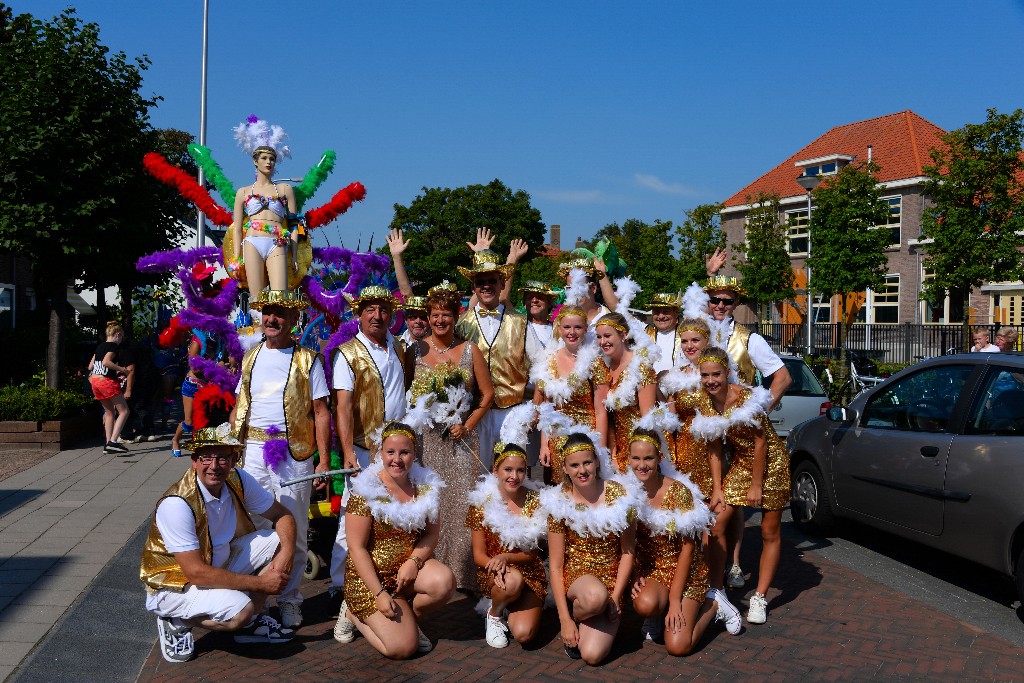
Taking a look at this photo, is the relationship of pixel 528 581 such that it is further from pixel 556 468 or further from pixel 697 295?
pixel 697 295

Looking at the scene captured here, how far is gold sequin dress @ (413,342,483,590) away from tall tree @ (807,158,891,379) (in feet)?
79.5

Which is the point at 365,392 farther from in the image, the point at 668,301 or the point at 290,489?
the point at 668,301

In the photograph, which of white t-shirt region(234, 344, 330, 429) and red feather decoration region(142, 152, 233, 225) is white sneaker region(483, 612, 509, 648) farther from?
red feather decoration region(142, 152, 233, 225)

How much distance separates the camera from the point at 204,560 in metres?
4.69

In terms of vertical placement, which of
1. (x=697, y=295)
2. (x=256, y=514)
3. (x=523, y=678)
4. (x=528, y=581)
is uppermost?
(x=697, y=295)

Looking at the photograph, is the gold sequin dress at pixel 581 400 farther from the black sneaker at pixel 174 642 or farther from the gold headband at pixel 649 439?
the black sneaker at pixel 174 642

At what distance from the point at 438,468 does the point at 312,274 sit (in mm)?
2472

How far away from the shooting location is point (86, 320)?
31172 mm

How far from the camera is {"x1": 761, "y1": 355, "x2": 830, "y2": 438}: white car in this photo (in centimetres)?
1092

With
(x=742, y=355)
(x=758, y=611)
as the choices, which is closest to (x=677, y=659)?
(x=758, y=611)

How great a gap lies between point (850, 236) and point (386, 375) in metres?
24.7

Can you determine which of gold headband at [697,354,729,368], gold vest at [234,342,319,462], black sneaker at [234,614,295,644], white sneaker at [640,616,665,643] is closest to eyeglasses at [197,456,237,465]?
gold vest at [234,342,319,462]

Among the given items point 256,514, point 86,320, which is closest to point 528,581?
point 256,514

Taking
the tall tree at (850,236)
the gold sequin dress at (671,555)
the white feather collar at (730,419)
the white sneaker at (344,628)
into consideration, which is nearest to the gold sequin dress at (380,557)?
the white sneaker at (344,628)
